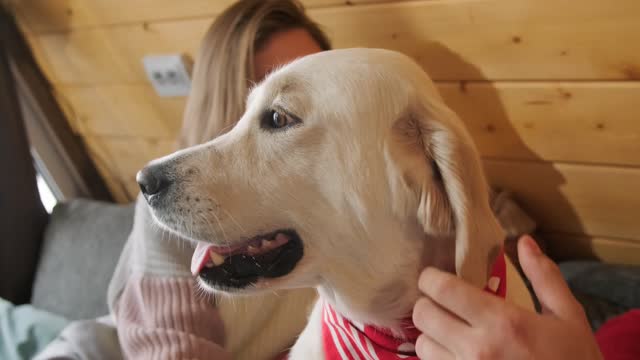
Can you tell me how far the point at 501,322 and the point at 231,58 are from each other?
2.87 feet

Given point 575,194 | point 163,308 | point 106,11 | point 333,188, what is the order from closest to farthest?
point 333,188, point 163,308, point 575,194, point 106,11

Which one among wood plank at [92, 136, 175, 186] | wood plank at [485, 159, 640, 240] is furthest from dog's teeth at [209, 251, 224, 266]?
wood plank at [92, 136, 175, 186]

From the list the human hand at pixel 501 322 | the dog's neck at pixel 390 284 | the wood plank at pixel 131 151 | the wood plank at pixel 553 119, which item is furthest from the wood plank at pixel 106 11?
the human hand at pixel 501 322

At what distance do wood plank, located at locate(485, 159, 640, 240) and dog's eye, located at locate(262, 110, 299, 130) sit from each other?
0.79m

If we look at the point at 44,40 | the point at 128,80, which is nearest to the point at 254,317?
the point at 128,80

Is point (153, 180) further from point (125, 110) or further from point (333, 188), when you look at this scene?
point (125, 110)

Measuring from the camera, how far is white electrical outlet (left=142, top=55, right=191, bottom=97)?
5.40 ft

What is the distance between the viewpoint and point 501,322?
58 centimetres

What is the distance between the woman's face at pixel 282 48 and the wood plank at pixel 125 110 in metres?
0.62

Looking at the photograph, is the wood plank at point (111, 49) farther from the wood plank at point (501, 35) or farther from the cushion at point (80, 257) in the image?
the cushion at point (80, 257)

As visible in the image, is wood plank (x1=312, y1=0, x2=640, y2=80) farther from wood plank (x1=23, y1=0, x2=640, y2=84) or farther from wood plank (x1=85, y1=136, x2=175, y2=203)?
wood plank (x1=85, y1=136, x2=175, y2=203)

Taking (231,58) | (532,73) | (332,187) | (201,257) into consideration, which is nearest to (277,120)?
(332,187)

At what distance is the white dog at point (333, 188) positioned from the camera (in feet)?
2.38

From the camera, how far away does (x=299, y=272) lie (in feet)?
2.54
